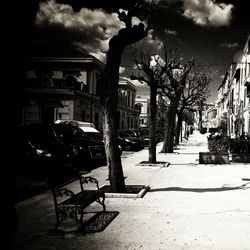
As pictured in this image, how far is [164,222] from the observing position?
6.44 m

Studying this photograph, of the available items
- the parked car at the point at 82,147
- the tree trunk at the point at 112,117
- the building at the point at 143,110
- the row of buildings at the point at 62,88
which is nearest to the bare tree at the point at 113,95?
the tree trunk at the point at 112,117

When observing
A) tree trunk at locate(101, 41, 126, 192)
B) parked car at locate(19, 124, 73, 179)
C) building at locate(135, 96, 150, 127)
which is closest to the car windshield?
parked car at locate(19, 124, 73, 179)

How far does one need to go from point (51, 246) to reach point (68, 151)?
8587mm

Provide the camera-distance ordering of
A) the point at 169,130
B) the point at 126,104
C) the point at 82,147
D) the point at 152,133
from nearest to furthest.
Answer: the point at 82,147 → the point at 152,133 → the point at 169,130 → the point at 126,104

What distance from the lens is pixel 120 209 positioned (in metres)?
7.46

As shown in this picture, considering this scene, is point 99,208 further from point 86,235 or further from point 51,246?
point 51,246

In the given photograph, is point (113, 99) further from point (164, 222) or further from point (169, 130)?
point (169, 130)

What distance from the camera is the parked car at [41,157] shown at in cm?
1245

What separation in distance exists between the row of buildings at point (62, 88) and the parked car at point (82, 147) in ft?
51.5

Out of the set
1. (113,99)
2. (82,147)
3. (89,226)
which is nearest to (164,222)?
(89,226)

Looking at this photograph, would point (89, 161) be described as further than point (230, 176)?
Yes

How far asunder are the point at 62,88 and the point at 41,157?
21.9 metres

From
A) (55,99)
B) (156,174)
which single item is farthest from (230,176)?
(55,99)

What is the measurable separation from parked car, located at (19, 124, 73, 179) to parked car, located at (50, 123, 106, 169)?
5.09 feet
